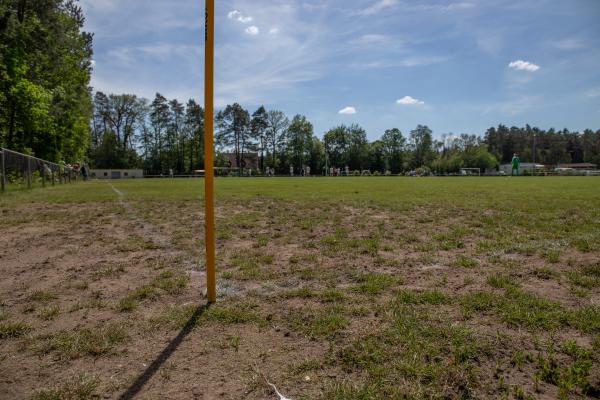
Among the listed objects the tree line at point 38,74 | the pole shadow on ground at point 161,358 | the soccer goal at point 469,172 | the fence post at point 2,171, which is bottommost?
the pole shadow on ground at point 161,358

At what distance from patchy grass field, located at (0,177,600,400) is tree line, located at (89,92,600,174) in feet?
305

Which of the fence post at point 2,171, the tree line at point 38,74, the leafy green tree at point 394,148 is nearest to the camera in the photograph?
the fence post at point 2,171

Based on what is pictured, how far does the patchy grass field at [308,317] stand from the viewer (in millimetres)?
2270

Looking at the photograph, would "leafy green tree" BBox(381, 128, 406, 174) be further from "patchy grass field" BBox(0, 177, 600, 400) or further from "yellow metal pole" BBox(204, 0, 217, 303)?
"yellow metal pole" BBox(204, 0, 217, 303)

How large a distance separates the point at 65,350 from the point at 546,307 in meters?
3.92

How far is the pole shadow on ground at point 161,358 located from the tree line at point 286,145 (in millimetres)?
95266

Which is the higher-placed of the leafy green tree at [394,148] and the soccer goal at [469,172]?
the leafy green tree at [394,148]

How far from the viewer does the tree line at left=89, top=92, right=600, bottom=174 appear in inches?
3664

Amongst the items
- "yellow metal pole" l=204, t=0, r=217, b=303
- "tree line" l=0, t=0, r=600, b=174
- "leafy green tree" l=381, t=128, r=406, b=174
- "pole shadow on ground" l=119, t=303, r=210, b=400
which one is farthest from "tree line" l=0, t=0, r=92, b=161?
"leafy green tree" l=381, t=128, r=406, b=174

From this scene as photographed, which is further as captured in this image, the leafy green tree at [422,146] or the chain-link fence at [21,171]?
the leafy green tree at [422,146]

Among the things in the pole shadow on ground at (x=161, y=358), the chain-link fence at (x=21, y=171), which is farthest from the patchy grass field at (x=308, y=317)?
the chain-link fence at (x=21, y=171)

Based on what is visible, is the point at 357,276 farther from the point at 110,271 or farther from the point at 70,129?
the point at 70,129

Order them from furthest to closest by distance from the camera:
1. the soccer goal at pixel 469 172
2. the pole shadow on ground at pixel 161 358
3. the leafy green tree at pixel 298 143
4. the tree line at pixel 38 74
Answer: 1. the leafy green tree at pixel 298 143
2. the soccer goal at pixel 469 172
3. the tree line at pixel 38 74
4. the pole shadow on ground at pixel 161 358

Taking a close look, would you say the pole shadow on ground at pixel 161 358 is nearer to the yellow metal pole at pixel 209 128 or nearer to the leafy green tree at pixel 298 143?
the yellow metal pole at pixel 209 128
